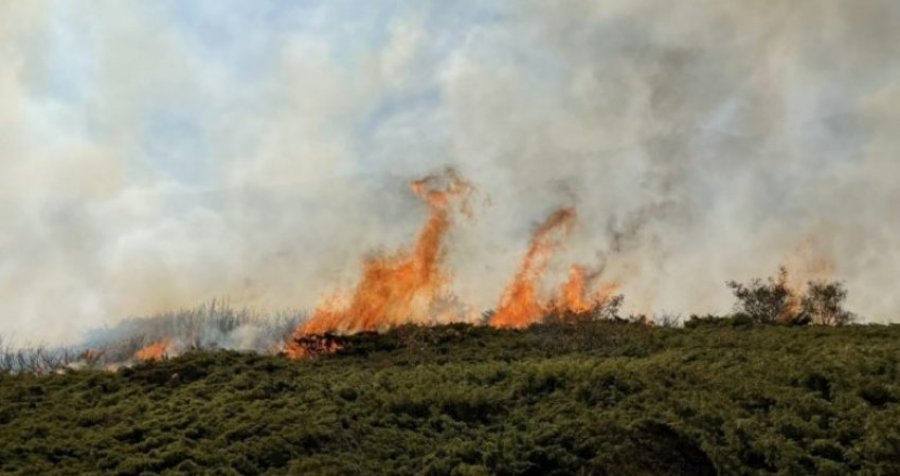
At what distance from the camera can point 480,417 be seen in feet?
43.8

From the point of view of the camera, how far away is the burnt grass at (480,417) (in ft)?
35.9

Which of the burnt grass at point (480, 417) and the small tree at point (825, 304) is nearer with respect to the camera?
the burnt grass at point (480, 417)

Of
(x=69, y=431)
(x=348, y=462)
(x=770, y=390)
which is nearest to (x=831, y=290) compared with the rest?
(x=770, y=390)

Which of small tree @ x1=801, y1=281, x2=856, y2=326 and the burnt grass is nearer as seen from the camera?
the burnt grass

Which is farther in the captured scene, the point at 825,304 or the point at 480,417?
the point at 825,304

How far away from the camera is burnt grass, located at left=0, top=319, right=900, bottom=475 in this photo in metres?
10.9

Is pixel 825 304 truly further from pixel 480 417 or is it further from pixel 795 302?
Answer: pixel 480 417

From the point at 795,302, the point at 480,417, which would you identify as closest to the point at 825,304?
the point at 795,302

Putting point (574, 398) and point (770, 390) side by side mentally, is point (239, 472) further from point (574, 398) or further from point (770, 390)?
point (770, 390)

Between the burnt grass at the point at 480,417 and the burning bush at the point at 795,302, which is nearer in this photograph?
the burnt grass at the point at 480,417

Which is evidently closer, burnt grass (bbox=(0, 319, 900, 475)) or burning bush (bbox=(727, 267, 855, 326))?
burnt grass (bbox=(0, 319, 900, 475))

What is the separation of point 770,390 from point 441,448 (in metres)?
5.31

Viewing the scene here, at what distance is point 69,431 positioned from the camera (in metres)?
12.9

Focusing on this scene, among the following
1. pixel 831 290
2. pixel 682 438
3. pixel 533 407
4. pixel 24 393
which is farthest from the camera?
pixel 831 290
